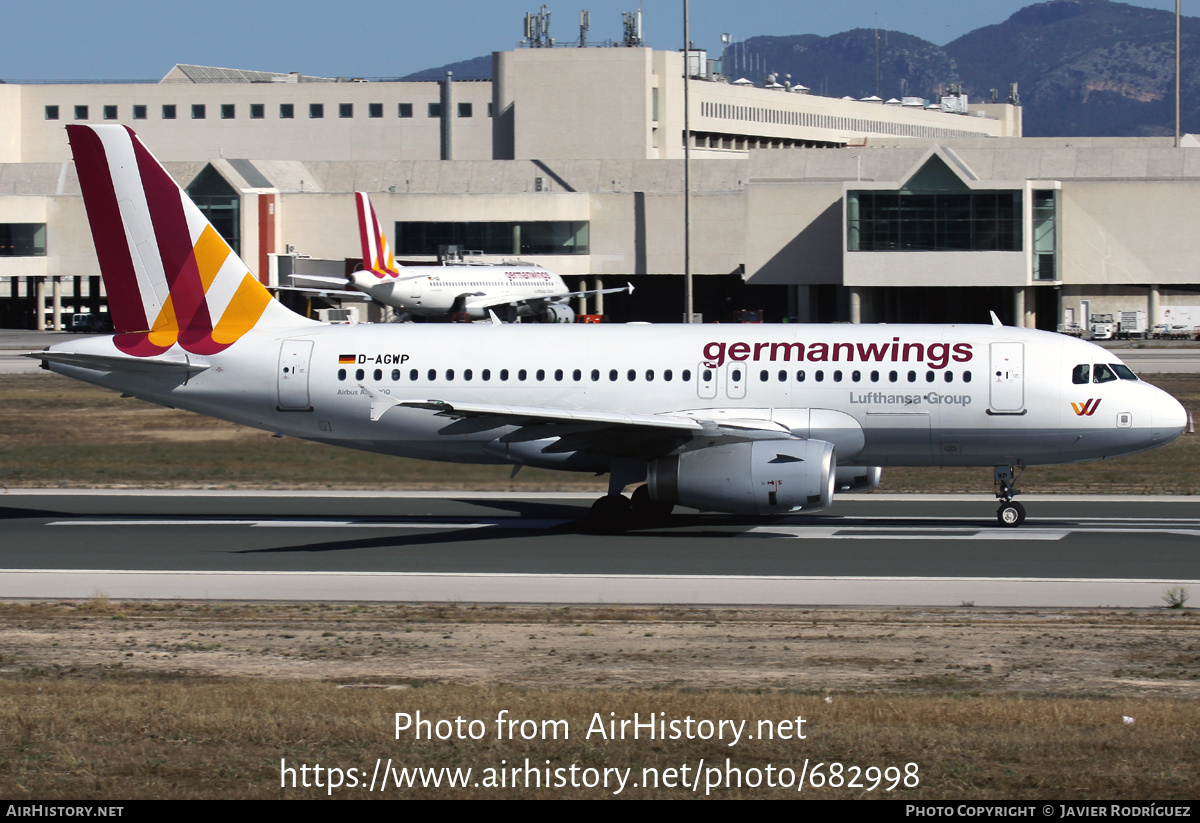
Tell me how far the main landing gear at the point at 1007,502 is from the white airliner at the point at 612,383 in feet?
0.13

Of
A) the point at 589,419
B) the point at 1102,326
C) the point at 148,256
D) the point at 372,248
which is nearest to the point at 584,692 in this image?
the point at 589,419

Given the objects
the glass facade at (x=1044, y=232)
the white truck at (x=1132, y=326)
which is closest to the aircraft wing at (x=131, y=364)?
the glass facade at (x=1044, y=232)

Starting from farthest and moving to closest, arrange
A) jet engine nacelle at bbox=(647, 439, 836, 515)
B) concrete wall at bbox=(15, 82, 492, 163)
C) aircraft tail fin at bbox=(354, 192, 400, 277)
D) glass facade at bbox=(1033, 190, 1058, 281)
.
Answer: concrete wall at bbox=(15, 82, 492, 163) < aircraft tail fin at bbox=(354, 192, 400, 277) < glass facade at bbox=(1033, 190, 1058, 281) < jet engine nacelle at bbox=(647, 439, 836, 515)

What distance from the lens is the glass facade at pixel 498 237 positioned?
113 m

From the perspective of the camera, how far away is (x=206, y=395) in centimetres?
2858

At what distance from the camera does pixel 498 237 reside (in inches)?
4481

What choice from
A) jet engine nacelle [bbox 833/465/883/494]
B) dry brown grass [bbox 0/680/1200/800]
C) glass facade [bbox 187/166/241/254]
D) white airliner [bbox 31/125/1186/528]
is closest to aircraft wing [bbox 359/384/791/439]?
white airliner [bbox 31/125/1186/528]

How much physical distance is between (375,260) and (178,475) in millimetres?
56715

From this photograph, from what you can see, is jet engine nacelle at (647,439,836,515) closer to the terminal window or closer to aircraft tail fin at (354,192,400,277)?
aircraft tail fin at (354,192,400,277)

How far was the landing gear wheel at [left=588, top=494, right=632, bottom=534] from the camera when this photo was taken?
1083 inches

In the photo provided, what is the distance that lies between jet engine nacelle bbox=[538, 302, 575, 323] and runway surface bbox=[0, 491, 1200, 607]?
203 ft

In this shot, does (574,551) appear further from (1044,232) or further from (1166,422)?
(1044,232)

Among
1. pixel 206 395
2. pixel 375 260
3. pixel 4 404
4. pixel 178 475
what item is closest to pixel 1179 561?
pixel 206 395

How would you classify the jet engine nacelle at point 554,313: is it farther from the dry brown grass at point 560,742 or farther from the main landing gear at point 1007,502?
the dry brown grass at point 560,742
